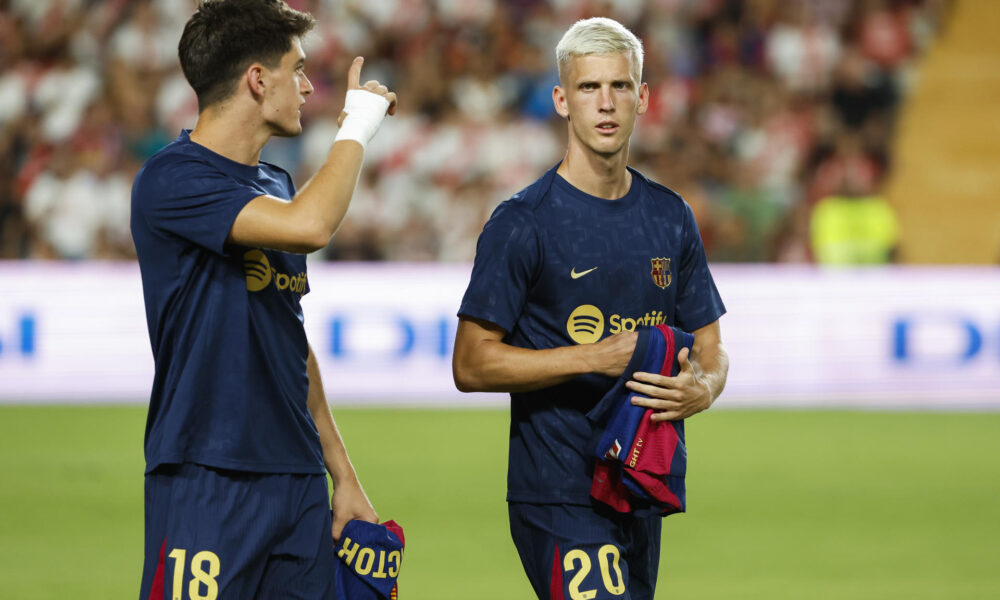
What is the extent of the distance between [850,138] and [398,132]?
17.9ft

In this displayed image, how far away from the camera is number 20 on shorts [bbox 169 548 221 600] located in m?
3.55

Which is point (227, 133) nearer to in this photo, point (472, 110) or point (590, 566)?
point (590, 566)

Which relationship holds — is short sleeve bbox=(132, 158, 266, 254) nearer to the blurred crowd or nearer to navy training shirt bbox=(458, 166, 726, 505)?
navy training shirt bbox=(458, 166, 726, 505)

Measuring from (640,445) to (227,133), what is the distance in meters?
1.48

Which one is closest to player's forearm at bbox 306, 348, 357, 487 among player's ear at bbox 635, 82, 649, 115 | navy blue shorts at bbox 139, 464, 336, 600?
navy blue shorts at bbox 139, 464, 336, 600

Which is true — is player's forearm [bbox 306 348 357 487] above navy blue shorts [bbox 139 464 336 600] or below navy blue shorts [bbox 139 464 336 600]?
above

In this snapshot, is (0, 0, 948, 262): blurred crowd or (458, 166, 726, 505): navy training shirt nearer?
(458, 166, 726, 505): navy training shirt

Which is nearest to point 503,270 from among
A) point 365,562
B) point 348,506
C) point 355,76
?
point 355,76

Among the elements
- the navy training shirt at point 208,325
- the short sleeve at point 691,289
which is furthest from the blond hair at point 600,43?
the navy training shirt at point 208,325

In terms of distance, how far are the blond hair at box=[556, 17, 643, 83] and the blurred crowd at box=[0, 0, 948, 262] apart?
416 inches

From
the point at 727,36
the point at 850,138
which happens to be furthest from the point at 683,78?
the point at 850,138

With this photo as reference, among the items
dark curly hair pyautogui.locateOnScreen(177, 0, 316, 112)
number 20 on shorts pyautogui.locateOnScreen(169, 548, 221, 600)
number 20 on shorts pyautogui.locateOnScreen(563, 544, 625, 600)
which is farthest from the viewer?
number 20 on shorts pyautogui.locateOnScreen(563, 544, 625, 600)

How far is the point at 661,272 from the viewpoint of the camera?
4.23m

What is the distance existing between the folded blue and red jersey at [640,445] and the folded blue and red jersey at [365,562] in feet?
2.12
